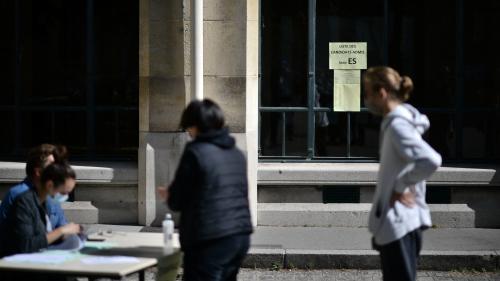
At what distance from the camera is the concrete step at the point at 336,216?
440 inches

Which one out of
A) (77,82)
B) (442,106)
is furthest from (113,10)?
(442,106)

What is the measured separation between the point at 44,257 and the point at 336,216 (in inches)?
231

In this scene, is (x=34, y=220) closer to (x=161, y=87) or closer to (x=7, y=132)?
(x=161, y=87)

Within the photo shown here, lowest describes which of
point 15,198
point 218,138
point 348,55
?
point 15,198

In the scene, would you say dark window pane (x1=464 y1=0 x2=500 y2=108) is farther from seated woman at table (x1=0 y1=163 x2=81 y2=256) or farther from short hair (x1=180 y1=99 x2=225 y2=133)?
seated woman at table (x1=0 y1=163 x2=81 y2=256)

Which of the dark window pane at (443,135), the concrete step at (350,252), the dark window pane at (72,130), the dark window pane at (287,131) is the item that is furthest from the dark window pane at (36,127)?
the dark window pane at (443,135)

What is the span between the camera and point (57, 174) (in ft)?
19.5

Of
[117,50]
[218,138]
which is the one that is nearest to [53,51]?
[117,50]

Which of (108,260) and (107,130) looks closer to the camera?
(108,260)

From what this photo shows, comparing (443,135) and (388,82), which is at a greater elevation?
(388,82)

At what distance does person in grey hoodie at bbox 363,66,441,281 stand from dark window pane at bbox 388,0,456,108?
5932 millimetres

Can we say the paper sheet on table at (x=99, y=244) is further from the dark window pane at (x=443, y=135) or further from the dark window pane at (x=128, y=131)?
the dark window pane at (x=443, y=135)

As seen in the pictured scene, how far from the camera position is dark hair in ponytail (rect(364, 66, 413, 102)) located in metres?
5.86

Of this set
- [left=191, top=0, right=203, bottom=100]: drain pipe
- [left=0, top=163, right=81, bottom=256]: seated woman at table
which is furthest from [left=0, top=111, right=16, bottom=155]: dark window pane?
[left=0, top=163, right=81, bottom=256]: seated woman at table
